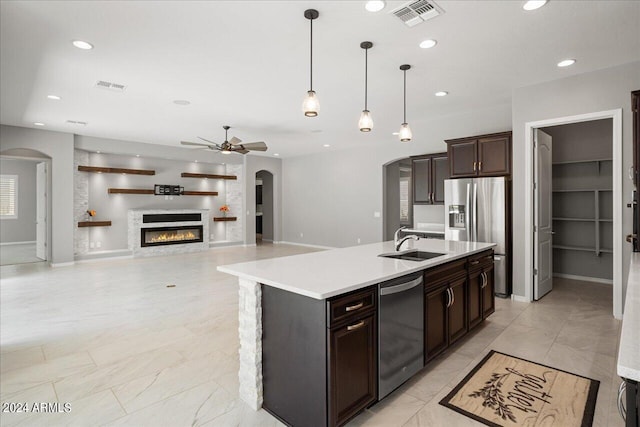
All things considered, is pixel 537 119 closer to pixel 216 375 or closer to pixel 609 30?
pixel 609 30

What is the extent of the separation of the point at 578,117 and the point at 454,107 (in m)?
1.96

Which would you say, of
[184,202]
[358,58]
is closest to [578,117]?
[358,58]

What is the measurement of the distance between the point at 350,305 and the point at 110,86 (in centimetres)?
446

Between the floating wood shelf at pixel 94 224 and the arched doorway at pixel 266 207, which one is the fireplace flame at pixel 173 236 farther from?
the arched doorway at pixel 266 207

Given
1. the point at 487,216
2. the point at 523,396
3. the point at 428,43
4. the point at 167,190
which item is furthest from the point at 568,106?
the point at 167,190

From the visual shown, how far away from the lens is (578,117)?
3984 mm

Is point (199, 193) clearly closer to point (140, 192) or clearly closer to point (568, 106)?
point (140, 192)

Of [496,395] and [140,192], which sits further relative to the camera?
[140,192]

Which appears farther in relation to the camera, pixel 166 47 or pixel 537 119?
pixel 537 119

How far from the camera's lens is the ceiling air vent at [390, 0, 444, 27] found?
2.63 metres

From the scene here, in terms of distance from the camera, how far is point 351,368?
6.32ft

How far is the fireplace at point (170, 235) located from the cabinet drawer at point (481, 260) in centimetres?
799

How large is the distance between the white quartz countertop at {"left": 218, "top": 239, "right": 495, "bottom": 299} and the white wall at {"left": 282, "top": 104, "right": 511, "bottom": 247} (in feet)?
13.8

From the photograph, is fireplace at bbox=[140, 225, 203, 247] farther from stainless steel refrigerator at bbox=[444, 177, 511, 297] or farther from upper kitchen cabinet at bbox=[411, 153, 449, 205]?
stainless steel refrigerator at bbox=[444, 177, 511, 297]
